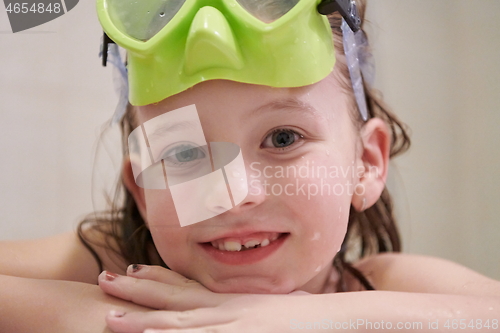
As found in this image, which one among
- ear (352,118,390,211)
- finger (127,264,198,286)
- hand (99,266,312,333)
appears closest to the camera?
hand (99,266,312,333)

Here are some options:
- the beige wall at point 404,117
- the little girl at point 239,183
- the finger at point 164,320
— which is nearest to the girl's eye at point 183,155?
the little girl at point 239,183

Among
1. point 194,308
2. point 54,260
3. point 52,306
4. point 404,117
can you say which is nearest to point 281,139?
point 194,308

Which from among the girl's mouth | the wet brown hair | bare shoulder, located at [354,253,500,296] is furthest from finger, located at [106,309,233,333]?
bare shoulder, located at [354,253,500,296]

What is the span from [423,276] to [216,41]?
0.61 meters

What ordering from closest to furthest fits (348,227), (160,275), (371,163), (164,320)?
1. (164,320)
2. (160,275)
3. (371,163)
4. (348,227)

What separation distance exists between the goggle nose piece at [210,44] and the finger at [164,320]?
1.13 feet

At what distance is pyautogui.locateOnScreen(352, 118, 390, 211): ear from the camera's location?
0.82 meters

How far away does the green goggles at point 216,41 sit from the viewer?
0.62 meters

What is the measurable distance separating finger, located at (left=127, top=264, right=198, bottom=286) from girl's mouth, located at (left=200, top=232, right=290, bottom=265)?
62 millimetres

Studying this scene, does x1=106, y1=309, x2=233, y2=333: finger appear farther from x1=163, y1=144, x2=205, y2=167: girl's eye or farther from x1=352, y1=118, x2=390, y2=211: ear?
x1=352, y1=118, x2=390, y2=211: ear

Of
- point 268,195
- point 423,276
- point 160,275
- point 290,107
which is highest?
point 290,107

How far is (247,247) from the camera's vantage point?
692mm

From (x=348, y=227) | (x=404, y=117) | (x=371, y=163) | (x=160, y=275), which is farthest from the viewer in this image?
(x=404, y=117)

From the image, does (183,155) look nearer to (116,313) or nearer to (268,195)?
(268,195)
